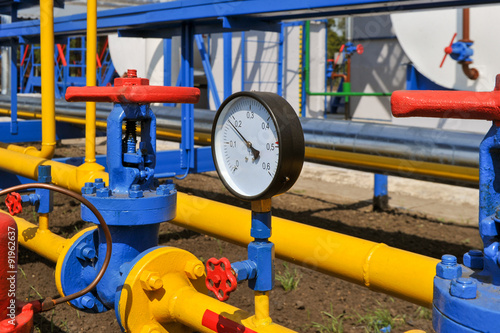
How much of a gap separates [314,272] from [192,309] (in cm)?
163

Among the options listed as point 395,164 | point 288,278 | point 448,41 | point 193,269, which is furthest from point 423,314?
point 448,41

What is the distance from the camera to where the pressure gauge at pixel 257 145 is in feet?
3.87

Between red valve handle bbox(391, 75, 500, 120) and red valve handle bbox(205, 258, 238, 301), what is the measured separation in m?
0.48

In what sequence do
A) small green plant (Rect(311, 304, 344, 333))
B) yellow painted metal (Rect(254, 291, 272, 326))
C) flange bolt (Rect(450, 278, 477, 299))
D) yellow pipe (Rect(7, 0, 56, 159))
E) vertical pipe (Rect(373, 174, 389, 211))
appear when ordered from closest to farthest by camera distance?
flange bolt (Rect(450, 278, 477, 299)) < yellow painted metal (Rect(254, 291, 272, 326)) < small green plant (Rect(311, 304, 344, 333)) < yellow pipe (Rect(7, 0, 56, 159)) < vertical pipe (Rect(373, 174, 389, 211))

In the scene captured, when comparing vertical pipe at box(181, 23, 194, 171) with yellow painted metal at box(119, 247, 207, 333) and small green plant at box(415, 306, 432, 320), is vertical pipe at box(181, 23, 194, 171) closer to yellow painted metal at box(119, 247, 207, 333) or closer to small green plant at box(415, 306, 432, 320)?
small green plant at box(415, 306, 432, 320)

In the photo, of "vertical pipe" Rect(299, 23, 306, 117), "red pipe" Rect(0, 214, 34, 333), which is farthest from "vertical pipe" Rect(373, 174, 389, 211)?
"vertical pipe" Rect(299, 23, 306, 117)

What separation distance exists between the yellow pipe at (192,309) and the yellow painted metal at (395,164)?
1.58m

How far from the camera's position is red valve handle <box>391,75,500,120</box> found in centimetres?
87

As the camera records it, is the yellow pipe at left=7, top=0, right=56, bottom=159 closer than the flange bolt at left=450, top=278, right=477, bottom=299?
No

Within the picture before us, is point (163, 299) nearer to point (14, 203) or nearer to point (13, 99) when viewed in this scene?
point (14, 203)


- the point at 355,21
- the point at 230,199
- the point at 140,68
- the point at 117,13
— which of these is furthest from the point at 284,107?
the point at 355,21

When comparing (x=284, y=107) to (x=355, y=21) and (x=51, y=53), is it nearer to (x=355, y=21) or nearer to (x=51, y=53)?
(x=51, y=53)

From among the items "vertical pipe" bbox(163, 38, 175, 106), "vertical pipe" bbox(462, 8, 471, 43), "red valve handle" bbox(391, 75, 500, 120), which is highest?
"vertical pipe" bbox(462, 8, 471, 43)

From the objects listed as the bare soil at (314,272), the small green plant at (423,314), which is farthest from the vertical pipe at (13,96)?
the small green plant at (423,314)
